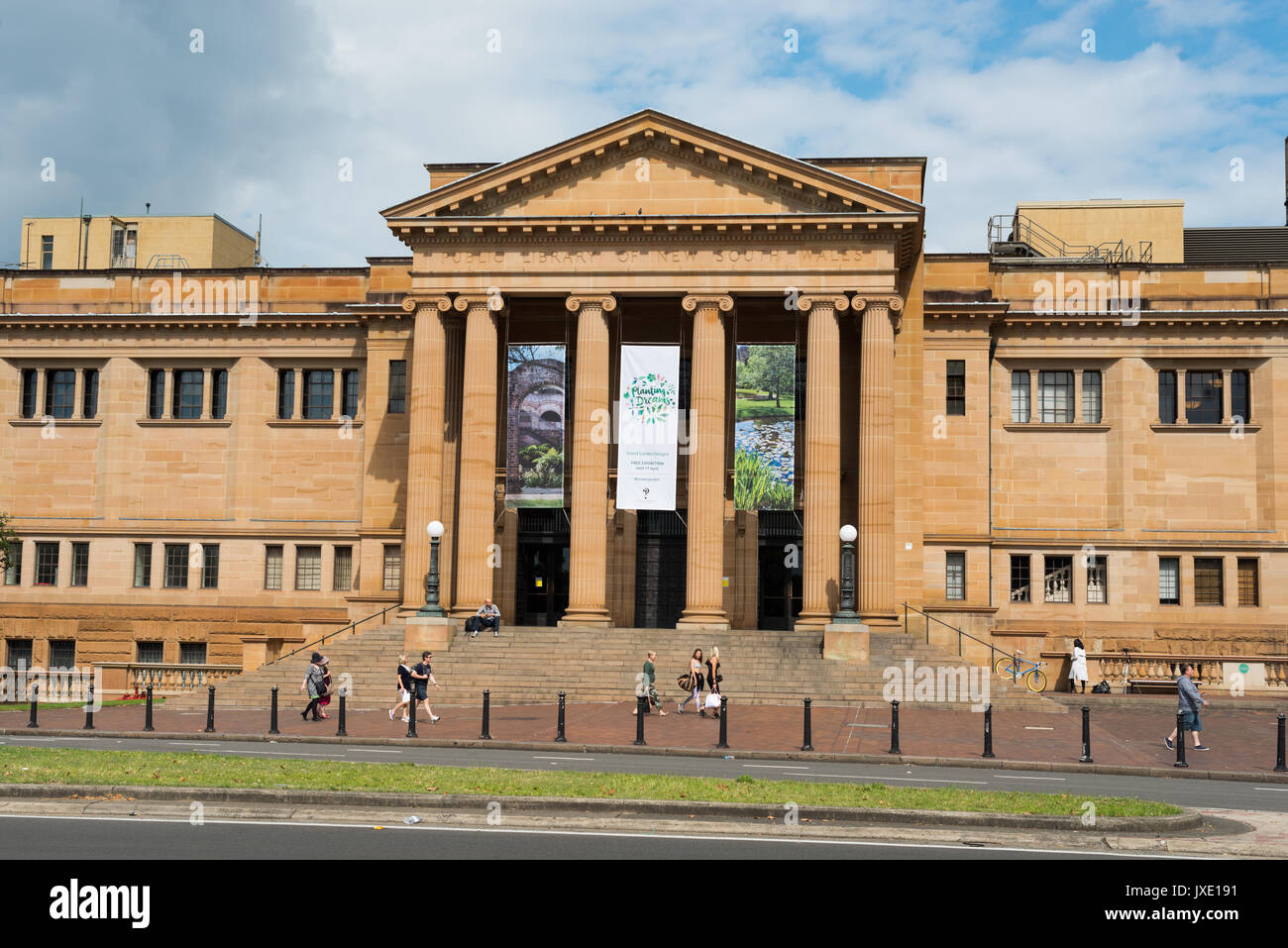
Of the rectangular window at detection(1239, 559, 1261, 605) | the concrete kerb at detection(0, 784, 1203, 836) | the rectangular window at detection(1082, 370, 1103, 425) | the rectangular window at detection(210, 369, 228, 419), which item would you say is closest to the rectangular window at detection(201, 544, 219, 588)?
the rectangular window at detection(210, 369, 228, 419)

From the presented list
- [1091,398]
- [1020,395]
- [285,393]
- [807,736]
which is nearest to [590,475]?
[285,393]

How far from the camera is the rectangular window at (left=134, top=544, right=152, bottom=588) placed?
51031 mm

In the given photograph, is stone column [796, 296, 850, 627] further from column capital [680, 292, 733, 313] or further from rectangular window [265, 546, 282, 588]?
rectangular window [265, 546, 282, 588]

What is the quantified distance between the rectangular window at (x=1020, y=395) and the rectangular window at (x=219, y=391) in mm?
31773

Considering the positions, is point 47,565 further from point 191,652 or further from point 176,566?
point 191,652

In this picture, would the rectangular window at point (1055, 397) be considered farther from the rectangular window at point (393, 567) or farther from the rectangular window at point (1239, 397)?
the rectangular window at point (393, 567)

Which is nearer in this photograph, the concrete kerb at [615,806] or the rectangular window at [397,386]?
the concrete kerb at [615,806]

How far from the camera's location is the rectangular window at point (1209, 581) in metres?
46.5

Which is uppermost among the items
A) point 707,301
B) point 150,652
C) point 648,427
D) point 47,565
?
point 707,301

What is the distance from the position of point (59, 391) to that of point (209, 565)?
9986 millimetres

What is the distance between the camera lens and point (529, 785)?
1642 centimetres

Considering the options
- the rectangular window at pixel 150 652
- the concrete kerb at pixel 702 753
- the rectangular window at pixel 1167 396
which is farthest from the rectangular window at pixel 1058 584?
the rectangular window at pixel 150 652

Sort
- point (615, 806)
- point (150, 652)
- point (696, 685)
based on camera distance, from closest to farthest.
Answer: point (615, 806)
point (696, 685)
point (150, 652)

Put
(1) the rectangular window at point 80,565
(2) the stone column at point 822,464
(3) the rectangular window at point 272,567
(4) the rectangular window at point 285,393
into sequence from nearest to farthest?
(2) the stone column at point 822,464 < (3) the rectangular window at point 272,567 < (1) the rectangular window at point 80,565 < (4) the rectangular window at point 285,393
